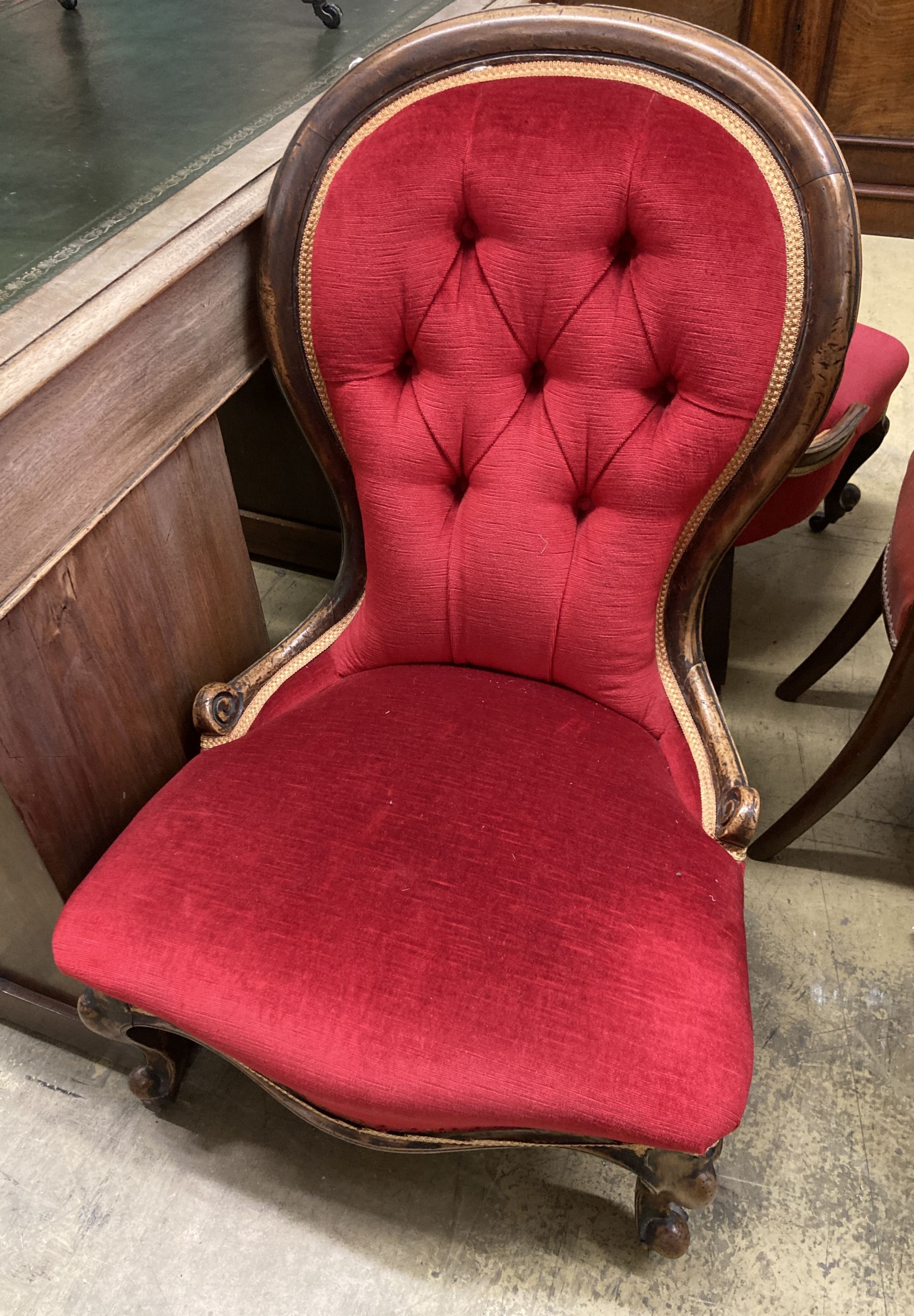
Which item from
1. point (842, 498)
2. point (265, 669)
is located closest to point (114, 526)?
point (265, 669)

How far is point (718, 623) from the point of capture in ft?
4.89

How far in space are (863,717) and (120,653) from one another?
3.14 feet

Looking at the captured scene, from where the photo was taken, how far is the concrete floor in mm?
1011

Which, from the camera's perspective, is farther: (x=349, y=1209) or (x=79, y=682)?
(x=349, y=1209)

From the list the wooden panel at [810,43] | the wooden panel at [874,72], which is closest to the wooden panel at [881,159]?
the wooden panel at [874,72]

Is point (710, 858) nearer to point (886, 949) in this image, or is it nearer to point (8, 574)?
point (886, 949)

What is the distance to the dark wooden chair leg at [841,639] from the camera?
133cm

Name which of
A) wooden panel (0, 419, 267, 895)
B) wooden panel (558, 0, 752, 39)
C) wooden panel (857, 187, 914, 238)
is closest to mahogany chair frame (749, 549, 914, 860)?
wooden panel (0, 419, 267, 895)

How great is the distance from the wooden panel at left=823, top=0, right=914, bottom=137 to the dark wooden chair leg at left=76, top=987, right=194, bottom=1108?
2.63m

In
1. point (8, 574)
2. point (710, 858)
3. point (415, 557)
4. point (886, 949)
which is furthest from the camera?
point (886, 949)

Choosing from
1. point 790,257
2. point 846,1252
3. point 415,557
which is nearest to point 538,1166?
point 846,1252

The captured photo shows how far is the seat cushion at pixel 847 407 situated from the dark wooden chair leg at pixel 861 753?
29cm

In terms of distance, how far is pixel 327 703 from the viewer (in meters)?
1.04

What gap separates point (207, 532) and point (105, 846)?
0.35 metres
